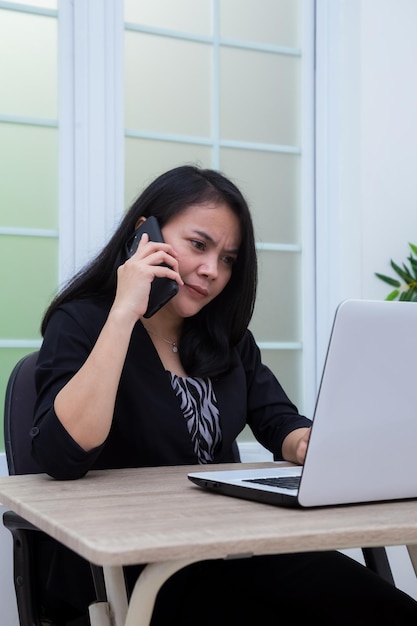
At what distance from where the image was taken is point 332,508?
42.6 inches

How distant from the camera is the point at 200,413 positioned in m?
1.72

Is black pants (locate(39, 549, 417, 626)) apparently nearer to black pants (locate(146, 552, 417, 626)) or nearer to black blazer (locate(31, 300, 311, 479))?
black pants (locate(146, 552, 417, 626))

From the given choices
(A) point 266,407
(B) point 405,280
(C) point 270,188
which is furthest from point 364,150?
(A) point 266,407

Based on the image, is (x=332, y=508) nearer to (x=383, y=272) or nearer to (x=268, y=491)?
(x=268, y=491)

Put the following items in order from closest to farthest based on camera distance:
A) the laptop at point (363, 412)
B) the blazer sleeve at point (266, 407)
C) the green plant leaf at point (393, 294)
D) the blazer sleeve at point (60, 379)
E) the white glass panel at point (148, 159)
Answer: the laptop at point (363, 412) < the blazer sleeve at point (60, 379) < the blazer sleeve at point (266, 407) < the white glass panel at point (148, 159) < the green plant leaf at point (393, 294)

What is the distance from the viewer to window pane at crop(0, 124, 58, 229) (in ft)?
7.97

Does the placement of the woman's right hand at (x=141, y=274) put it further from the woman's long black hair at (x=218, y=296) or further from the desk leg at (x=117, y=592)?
the desk leg at (x=117, y=592)

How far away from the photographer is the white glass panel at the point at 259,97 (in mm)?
2811

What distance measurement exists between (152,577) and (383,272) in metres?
2.08

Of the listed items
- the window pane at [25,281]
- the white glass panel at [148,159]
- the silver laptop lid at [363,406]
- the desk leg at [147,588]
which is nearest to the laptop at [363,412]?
the silver laptop lid at [363,406]

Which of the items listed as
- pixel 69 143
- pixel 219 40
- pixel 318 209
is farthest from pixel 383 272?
pixel 69 143

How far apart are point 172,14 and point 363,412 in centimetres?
200

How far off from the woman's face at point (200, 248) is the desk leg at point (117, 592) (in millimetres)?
758

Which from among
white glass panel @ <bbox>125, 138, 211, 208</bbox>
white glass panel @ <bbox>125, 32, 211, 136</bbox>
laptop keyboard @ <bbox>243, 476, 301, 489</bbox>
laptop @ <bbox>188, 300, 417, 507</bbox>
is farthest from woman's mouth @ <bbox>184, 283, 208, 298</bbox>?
white glass panel @ <bbox>125, 32, 211, 136</bbox>
